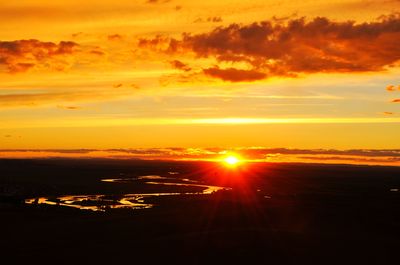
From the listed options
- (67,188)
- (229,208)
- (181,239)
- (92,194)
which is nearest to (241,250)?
(181,239)

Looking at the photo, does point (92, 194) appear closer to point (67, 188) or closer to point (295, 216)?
point (67, 188)

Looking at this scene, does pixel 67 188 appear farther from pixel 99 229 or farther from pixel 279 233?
pixel 279 233

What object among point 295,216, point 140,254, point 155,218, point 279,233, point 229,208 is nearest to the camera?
point 140,254

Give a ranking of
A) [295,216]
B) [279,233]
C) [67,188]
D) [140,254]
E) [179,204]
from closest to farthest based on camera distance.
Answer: [140,254], [279,233], [295,216], [179,204], [67,188]

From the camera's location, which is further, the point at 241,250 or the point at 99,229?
the point at 99,229

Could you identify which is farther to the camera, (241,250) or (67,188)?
(67,188)

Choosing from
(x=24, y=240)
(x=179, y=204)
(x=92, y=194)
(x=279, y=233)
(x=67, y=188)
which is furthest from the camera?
(x=67, y=188)

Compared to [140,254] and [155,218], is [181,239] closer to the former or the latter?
[140,254]

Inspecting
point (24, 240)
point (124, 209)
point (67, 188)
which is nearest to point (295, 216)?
point (124, 209)

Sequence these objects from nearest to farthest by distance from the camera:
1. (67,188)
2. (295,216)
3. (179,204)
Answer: (295,216) < (179,204) < (67,188)
